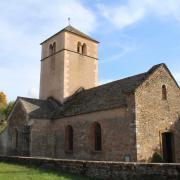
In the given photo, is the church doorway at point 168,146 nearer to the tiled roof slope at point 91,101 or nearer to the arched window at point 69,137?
the tiled roof slope at point 91,101

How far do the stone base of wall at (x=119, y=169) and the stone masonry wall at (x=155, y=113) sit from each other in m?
5.02

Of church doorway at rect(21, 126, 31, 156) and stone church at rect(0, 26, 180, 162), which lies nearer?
stone church at rect(0, 26, 180, 162)

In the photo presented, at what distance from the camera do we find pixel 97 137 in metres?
21.5

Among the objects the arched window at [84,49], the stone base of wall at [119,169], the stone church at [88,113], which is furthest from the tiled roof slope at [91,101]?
the stone base of wall at [119,169]

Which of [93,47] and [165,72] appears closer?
[165,72]

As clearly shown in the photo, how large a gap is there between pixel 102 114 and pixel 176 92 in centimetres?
587

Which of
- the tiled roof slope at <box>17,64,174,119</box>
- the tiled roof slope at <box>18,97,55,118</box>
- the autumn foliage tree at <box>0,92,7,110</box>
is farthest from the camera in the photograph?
the autumn foliage tree at <box>0,92,7,110</box>

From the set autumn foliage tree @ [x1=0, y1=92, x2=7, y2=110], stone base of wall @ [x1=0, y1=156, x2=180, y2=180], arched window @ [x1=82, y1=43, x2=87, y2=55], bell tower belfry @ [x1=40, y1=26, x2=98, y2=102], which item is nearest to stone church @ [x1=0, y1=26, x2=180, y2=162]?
bell tower belfry @ [x1=40, y1=26, x2=98, y2=102]

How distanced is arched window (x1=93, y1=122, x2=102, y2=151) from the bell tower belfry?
725 centimetres

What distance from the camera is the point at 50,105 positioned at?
28469 mm

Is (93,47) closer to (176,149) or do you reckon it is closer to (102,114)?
(102,114)

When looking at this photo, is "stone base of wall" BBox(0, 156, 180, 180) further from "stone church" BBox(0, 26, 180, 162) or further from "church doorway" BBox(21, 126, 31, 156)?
"church doorway" BBox(21, 126, 31, 156)

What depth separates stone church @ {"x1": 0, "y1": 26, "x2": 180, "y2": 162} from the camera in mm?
18797

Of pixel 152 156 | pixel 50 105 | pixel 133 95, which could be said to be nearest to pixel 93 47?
pixel 50 105
